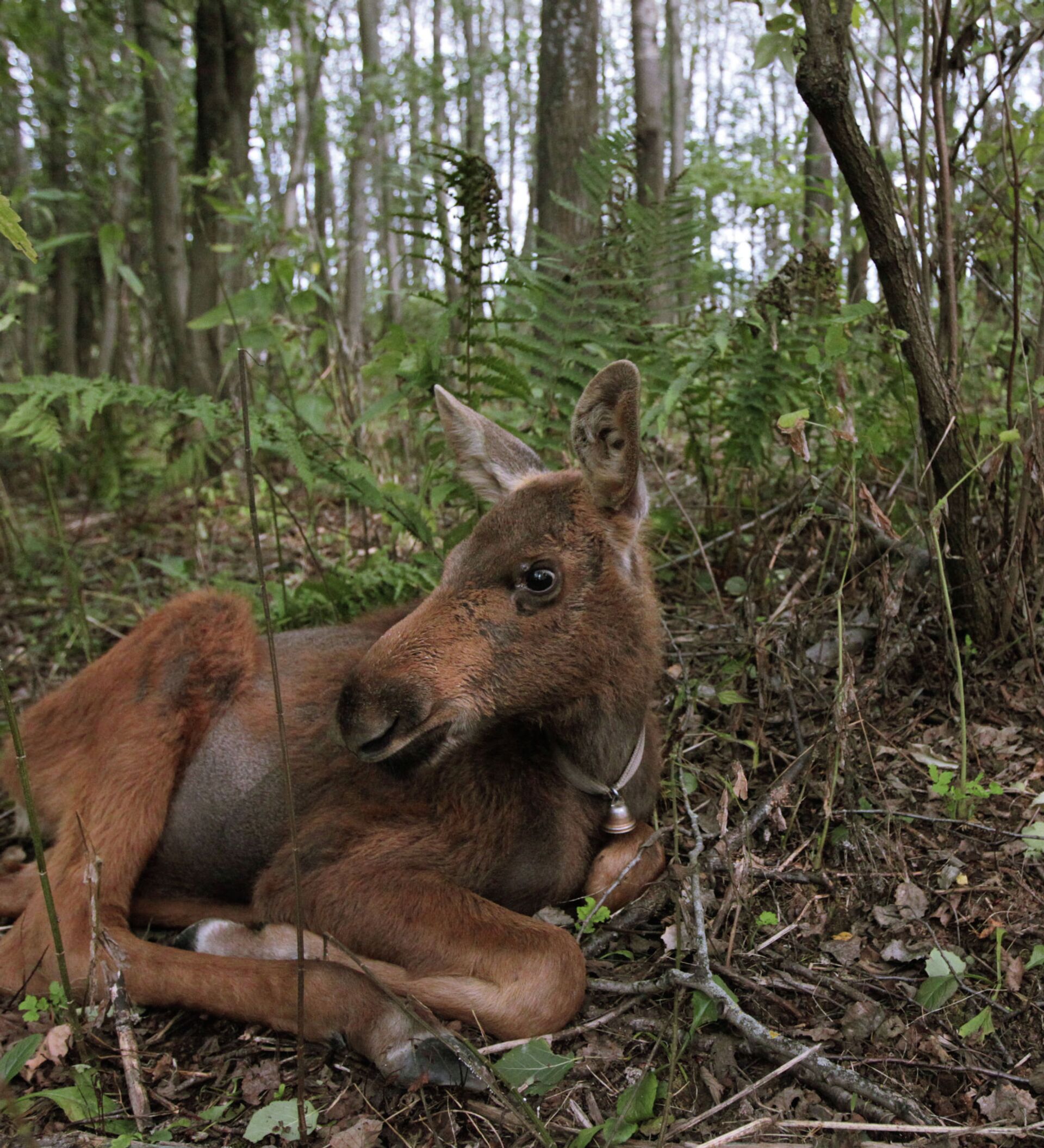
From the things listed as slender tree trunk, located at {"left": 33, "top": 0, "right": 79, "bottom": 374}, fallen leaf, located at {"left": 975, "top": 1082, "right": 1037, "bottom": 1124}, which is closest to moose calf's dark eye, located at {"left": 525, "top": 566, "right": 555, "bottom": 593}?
fallen leaf, located at {"left": 975, "top": 1082, "right": 1037, "bottom": 1124}

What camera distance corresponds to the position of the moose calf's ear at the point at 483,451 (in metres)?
4.20

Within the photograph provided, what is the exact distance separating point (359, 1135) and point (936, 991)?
1.80 meters

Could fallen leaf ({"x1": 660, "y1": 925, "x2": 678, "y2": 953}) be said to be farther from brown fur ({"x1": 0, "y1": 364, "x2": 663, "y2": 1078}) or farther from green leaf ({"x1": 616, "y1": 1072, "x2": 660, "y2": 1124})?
green leaf ({"x1": 616, "y1": 1072, "x2": 660, "y2": 1124})

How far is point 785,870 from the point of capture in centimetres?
361

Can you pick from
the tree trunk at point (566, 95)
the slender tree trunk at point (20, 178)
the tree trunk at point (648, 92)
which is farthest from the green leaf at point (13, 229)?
the tree trunk at point (648, 92)

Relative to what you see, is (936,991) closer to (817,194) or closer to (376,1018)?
(376,1018)

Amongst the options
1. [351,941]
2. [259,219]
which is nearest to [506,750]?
[351,941]

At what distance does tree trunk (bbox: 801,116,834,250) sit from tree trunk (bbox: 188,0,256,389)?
5.02 metres

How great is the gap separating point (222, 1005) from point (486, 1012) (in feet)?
3.30

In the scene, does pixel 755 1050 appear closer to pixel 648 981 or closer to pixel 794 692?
pixel 648 981

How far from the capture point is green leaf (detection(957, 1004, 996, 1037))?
9.35 ft

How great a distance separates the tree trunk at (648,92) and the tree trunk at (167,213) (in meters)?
4.62

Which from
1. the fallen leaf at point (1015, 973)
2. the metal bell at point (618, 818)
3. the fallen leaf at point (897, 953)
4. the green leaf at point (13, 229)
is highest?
the green leaf at point (13, 229)

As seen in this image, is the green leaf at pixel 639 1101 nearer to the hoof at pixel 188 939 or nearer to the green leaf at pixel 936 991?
the green leaf at pixel 936 991
